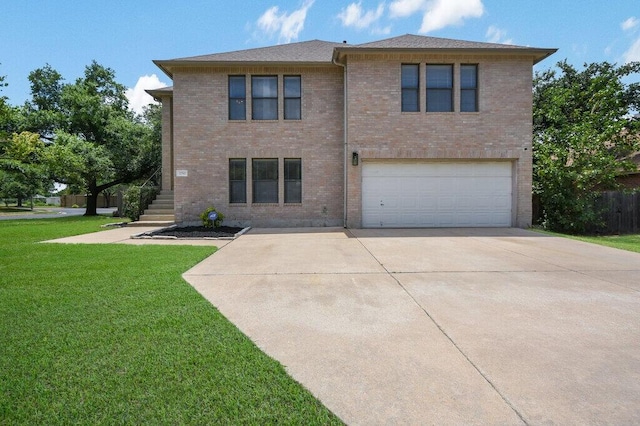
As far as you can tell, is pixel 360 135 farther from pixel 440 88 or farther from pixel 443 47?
pixel 443 47

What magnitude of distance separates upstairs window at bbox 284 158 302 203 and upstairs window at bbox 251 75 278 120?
1782mm

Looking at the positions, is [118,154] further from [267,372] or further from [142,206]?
[267,372]

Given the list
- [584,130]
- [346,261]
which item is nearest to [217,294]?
[346,261]

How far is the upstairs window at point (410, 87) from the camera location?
12.2 metres

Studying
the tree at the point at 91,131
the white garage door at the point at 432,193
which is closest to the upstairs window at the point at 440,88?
the white garage door at the point at 432,193

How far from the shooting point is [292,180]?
42.6 ft

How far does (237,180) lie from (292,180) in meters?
2.06

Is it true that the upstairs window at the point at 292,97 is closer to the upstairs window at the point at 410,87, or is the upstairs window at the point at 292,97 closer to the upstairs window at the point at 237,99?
the upstairs window at the point at 237,99

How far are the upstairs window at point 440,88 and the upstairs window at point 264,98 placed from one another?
18.2 feet

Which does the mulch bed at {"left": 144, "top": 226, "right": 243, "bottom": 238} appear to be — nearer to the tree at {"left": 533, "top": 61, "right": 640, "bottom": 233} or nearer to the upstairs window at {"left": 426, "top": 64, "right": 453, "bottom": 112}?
the upstairs window at {"left": 426, "top": 64, "right": 453, "bottom": 112}

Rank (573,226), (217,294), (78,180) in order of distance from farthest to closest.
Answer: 1. (78,180)
2. (573,226)
3. (217,294)

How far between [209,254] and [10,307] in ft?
12.2

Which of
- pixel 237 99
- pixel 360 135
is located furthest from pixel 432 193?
pixel 237 99

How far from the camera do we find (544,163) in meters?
12.7
